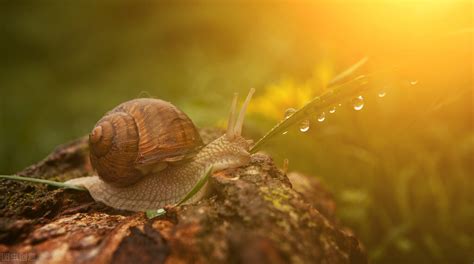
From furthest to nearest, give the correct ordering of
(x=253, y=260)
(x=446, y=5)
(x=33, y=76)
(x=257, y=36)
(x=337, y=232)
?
(x=33, y=76), (x=257, y=36), (x=446, y=5), (x=337, y=232), (x=253, y=260)

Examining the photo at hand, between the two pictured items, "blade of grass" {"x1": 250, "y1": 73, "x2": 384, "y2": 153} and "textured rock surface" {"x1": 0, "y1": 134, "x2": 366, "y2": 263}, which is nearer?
"textured rock surface" {"x1": 0, "y1": 134, "x2": 366, "y2": 263}

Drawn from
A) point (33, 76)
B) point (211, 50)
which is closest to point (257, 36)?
point (211, 50)

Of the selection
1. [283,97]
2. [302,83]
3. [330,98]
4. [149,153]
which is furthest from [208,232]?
[302,83]

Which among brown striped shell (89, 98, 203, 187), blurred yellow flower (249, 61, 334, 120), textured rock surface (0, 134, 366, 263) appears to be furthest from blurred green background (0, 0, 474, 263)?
textured rock surface (0, 134, 366, 263)

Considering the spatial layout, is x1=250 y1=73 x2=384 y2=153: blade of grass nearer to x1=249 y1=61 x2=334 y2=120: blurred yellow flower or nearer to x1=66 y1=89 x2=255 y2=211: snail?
x1=66 y1=89 x2=255 y2=211: snail

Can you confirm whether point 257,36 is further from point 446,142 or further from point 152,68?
point 446,142

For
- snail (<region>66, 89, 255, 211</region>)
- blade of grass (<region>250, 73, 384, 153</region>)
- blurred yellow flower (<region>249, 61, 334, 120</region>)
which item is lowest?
snail (<region>66, 89, 255, 211</region>)

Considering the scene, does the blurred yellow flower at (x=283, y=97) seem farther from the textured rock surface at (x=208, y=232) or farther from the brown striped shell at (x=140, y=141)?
the textured rock surface at (x=208, y=232)
